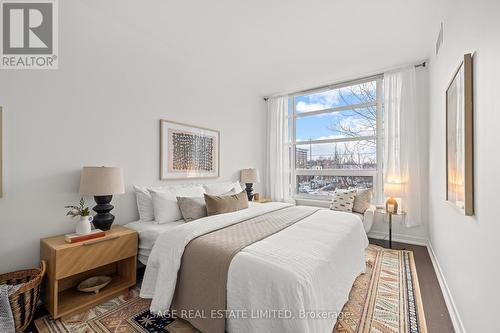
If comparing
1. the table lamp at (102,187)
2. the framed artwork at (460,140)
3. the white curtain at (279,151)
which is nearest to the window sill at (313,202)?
the white curtain at (279,151)

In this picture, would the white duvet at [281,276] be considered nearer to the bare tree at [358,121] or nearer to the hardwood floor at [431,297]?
the hardwood floor at [431,297]

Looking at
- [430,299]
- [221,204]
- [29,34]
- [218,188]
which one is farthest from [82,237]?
[430,299]

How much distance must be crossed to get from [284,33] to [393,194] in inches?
107

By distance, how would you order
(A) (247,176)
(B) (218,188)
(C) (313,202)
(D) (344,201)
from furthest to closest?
(C) (313,202)
(A) (247,176)
(D) (344,201)
(B) (218,188)

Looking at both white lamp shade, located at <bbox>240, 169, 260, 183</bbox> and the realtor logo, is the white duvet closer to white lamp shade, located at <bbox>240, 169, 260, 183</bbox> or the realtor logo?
the realtor logo

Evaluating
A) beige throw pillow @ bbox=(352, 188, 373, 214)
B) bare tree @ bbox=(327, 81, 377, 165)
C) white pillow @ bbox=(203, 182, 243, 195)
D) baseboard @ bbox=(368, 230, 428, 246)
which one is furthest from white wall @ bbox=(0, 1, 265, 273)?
baseboard @ bbox=(368, 230, 428, 246)

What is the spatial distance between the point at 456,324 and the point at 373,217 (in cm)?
203

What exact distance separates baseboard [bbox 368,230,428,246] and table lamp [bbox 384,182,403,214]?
0.58 meters

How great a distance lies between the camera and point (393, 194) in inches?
137

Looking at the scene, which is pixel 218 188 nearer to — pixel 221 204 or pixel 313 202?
pixel 221 204

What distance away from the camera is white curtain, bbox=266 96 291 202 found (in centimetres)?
497

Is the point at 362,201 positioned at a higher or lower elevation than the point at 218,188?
lower

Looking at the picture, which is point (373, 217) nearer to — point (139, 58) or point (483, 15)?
point (483, 15)

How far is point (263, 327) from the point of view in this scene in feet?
4.50
